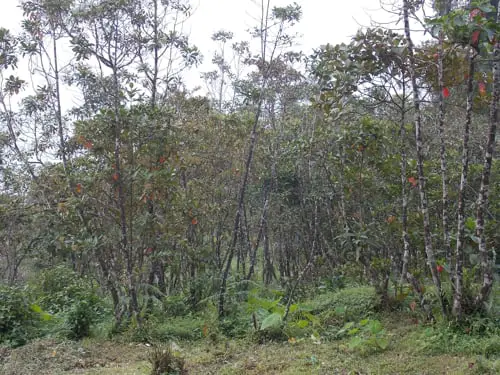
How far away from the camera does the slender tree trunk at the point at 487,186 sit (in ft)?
15.0

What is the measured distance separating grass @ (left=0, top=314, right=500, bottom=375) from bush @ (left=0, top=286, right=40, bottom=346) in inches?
25.0

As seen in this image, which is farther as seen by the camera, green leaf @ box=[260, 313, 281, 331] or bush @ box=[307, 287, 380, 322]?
bush @ box=[307, 287, 380, 322]

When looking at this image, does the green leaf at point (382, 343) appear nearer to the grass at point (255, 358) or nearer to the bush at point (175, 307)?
the grass at point (255, 358)

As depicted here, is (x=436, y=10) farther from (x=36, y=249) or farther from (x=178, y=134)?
(x=36, y=249)

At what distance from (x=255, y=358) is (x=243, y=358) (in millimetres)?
145

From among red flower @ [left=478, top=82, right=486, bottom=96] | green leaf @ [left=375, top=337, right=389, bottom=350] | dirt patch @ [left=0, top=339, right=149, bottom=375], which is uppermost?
red flower @ [left=478, top=82, right=486, bottom=96]

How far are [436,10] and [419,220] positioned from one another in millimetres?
2741

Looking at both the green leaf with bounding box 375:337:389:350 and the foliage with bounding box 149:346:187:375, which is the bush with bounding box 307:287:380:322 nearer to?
the green leaf with bounding box 375:337:389:350

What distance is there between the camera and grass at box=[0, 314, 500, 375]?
450cm

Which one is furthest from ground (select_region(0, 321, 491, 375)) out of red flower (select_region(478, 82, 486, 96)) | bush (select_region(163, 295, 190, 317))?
red flower (select_region(478, 82, 486, 96))

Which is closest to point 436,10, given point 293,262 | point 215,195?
point 215,195

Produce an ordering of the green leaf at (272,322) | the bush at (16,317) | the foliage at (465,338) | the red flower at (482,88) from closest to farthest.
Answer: the foliage at (465,338) → the red flower at (482,88) → the green leaf at (272,322) → the bush at (16,317)

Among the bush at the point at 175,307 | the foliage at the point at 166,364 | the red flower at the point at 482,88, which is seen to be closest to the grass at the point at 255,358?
the foliage at the point at 166,364

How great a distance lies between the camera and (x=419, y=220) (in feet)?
23.0
